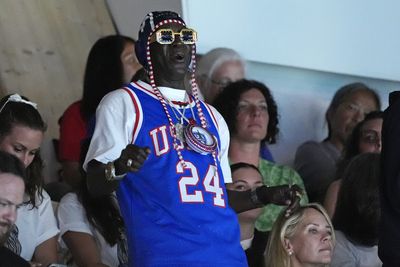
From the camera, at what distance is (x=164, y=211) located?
302cm

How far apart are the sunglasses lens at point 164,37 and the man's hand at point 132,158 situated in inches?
19.2

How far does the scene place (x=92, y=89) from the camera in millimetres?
4527

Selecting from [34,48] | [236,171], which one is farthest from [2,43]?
[236,171]

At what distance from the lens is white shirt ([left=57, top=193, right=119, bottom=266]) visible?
3.90 meters

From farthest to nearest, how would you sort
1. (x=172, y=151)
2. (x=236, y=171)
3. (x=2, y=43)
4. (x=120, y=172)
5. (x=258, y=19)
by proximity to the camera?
1. (x=258, y=19)
2. (x=2, y=43)
3. (x=236, y=171)
4. (x=172, y=151)
5. (x=120, y=172)

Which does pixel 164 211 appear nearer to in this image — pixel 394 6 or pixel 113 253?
pixel 113 253

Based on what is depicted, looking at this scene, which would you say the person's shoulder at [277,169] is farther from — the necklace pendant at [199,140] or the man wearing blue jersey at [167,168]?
the necklace pendant at [199,140]

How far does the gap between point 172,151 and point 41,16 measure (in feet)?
8.58

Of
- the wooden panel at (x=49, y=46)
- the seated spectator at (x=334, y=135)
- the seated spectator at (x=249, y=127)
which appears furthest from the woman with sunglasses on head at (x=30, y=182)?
the seated spectator at (x=334, y=135)

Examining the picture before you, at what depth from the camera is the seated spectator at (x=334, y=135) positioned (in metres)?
5.07

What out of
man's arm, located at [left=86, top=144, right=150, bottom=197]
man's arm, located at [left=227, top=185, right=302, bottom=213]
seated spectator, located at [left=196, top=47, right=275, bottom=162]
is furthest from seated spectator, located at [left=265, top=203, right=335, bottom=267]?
seated spectator, located at [left=196, top=47, right=275, bottom=162]

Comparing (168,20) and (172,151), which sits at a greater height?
(168,20)

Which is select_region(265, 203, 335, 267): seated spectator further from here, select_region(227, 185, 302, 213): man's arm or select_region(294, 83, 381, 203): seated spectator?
select_region(294, 83, 381, 203): seated spectator

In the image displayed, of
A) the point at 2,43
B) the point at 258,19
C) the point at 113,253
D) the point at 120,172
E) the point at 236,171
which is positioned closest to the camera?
the point at 120,172
